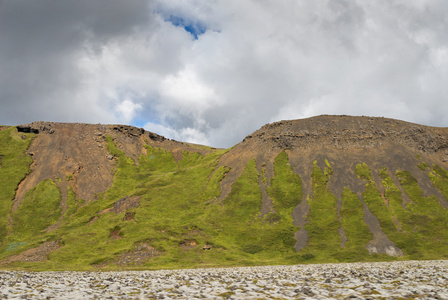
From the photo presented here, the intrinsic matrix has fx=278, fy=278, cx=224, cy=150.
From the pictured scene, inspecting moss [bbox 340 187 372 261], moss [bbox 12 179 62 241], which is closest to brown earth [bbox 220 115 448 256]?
moss [bbox 340 187 372 261]

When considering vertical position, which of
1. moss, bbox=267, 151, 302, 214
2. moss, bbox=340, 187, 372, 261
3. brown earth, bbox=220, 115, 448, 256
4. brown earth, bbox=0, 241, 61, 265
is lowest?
brown earth, bbox=0, 241, 61, 265

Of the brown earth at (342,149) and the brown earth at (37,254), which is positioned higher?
the brown earth at (342,149)

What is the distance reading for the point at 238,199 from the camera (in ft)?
332

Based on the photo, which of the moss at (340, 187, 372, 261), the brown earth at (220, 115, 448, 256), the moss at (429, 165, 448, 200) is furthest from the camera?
the brown earth at (220, 115, 448, 256)

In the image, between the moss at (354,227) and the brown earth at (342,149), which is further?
the brown earth at (342,149)

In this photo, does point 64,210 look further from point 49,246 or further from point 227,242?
point 227,242

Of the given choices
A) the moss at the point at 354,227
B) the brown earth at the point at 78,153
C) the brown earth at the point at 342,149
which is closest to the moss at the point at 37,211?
the brown earth at the point at 78,153

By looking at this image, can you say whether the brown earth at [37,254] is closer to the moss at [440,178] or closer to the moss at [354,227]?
the moss at [354,227]

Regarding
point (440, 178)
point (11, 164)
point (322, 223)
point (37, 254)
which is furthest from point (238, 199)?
point (11, 164)

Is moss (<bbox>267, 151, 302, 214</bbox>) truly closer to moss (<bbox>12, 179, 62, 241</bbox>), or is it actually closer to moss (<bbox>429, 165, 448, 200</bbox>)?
moss (<bbox>429, 165, 448, 200</bbox>)

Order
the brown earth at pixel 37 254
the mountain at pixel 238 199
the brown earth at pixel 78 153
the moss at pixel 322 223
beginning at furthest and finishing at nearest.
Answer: the brown earth at pixel 78 153 < the moss at pixel 322 223 < the mountain at pixel 238 199 < the brown earth at pixel 37 254

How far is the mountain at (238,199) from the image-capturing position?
73.1 metres

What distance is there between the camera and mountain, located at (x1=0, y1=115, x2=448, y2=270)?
73.1m

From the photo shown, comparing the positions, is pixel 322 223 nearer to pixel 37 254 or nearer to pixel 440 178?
pixel 440 178
